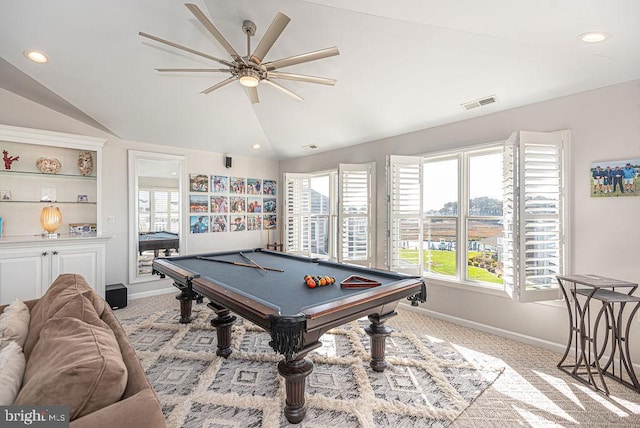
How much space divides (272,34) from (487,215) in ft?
10.2

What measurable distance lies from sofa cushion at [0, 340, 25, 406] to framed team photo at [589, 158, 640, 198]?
410 cm

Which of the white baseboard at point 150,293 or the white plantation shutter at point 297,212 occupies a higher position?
the white plantation shutter at point 297,212

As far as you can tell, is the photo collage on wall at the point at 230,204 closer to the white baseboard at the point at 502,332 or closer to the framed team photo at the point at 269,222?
the framed team photo at the point at 269,222

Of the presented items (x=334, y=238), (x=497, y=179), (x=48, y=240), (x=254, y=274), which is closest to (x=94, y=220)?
(x=48, y=240)

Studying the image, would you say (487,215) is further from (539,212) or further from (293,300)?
(293,300)

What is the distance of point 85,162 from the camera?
169 inches

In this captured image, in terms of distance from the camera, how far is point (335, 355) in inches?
113

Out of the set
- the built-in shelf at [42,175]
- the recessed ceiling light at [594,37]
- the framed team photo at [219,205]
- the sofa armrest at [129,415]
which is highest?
the recessed ceiling light at [594,37]

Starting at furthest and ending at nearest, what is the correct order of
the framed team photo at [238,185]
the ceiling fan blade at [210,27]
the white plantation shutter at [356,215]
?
the framed team photo at [238,185], the white plantation shutter at [356,215], the ceiling fan blade at [210,27]

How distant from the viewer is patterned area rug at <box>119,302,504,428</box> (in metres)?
2.05

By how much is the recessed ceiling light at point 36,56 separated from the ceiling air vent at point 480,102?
4.61m

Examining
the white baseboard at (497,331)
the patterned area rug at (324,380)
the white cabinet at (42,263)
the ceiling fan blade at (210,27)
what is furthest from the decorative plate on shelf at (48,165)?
the white baseboard at (497,331)

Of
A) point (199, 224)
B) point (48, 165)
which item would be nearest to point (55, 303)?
point (48, 165)

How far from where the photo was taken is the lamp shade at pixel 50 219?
12.7 ft
